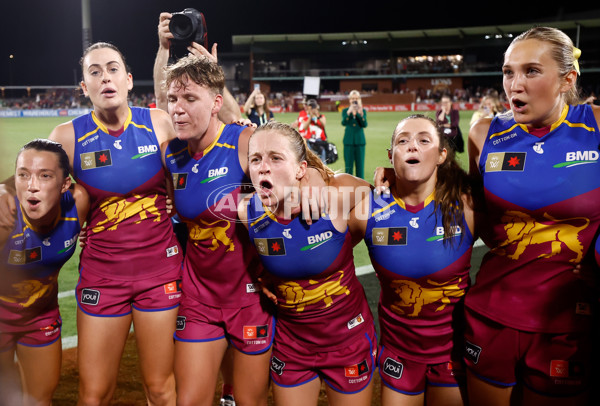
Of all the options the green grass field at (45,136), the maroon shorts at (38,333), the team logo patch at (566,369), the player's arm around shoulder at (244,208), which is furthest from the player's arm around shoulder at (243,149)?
the team logo patch at (566,369)

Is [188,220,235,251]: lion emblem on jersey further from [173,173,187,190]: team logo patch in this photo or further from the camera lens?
the camera lens

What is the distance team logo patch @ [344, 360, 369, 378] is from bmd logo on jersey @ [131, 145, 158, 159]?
62.9 inches

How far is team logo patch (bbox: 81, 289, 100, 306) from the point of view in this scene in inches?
112

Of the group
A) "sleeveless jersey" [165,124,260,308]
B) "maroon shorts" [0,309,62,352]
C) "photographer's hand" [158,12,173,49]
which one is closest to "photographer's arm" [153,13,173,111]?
"photographer's hand" [158,12,173,49]

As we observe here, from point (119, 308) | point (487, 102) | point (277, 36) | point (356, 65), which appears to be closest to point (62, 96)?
point (277, 36)

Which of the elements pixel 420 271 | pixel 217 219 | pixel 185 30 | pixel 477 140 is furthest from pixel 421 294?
pixel 185 30

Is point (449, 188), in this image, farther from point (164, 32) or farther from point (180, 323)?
point (164, 32)

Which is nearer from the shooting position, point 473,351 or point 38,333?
point 473,351

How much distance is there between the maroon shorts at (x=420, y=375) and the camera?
249 cm

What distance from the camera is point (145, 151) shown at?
289 cm

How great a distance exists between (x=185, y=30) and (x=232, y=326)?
1.87 m

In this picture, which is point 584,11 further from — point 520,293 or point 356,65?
point 520,293

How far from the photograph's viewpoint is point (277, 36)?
45594 mm

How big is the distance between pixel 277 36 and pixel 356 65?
8519mm
